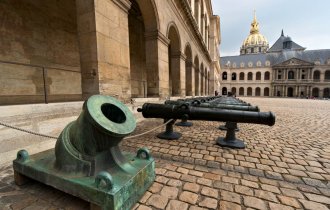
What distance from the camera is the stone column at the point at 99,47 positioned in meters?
3.84

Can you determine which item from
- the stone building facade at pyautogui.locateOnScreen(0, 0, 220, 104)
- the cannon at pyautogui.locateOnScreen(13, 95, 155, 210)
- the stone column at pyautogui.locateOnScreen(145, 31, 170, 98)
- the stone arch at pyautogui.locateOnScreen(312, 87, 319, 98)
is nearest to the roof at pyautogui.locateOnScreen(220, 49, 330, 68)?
the stone arch at pyautogui.locateOnScreen(312, 87, 319, 98)

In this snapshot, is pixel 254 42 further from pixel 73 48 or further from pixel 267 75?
pixel 73 48

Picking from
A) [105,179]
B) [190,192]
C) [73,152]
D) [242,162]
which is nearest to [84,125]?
[73,152]

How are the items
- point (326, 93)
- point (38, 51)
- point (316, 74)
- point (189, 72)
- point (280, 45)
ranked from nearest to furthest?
point (38, 51), point (189, 72), point (326, 93), point (316, 74), point (280, 45)

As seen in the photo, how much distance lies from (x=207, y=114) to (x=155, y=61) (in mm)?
4773

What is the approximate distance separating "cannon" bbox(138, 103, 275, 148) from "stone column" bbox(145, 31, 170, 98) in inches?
148

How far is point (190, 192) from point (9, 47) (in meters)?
6.80

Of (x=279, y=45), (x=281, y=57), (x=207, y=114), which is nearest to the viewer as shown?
(x=207, y=114)

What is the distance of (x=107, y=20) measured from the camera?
4184 mm

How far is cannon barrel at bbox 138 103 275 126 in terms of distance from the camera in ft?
9.34

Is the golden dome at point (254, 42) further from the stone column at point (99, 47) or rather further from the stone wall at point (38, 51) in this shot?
the stone column at point (99, 47)

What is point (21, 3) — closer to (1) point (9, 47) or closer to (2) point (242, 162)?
(1) point (9, 47)

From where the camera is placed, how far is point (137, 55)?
1113 cm

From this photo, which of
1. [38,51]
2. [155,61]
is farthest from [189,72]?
[38,51]
